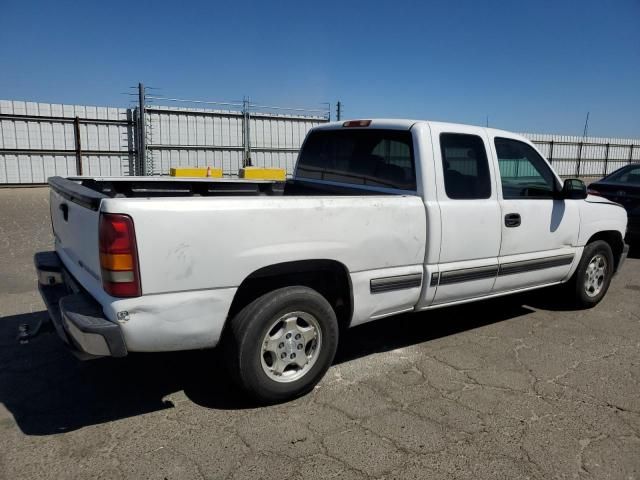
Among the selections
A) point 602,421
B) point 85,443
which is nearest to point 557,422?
point 602,421

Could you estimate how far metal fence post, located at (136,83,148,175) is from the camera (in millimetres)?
15641

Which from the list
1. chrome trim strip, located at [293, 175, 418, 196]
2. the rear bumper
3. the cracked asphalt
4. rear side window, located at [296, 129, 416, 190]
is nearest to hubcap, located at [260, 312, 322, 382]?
the cracked asphalt

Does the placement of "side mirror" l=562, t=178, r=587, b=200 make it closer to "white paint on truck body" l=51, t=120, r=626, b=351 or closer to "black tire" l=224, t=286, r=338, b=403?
"white paint on truck body" l=51, t=120, r=626, b=351

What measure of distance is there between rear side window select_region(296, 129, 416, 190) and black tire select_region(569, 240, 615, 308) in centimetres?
238

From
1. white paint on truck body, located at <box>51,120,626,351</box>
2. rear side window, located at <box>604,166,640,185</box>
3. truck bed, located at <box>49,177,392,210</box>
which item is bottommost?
white paint on truck body, located at <box>51,120,626,351</box>

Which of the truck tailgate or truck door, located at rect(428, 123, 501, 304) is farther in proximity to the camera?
truck door, located at rect(428, 123, 501, 304)

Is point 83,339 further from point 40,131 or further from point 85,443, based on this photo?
point 40,131

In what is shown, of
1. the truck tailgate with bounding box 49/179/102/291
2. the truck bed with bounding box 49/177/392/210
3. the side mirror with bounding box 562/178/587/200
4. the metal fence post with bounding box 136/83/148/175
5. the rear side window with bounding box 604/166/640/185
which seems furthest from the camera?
the metal fence post with bounding box 136/83/148/175

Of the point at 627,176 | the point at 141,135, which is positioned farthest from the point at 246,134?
the point at 627,176

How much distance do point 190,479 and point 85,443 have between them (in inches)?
28.4

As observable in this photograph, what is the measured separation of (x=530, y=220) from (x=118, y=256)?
132 inches

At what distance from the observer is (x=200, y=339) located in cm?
300

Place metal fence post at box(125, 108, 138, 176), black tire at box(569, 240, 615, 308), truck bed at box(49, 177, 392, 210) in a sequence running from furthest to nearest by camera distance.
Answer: metal fence post at box(125, 108, 138, 176) < black tire at box(569, 240, 615, 308) < truck bed at box(49, 177, 392, 210)

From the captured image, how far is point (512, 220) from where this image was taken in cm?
434
